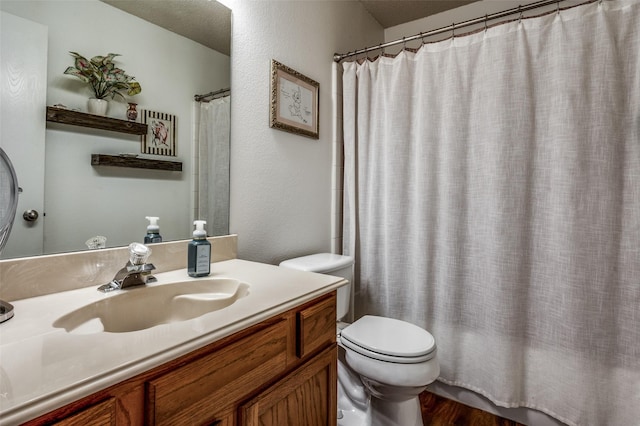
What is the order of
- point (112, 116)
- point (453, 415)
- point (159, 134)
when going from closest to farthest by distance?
point (112, 116), point (159, 134), point (453, 415)

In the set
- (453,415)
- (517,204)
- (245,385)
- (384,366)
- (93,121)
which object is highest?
(93,121)

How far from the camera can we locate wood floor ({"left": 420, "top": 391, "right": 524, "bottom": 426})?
1.53 metres

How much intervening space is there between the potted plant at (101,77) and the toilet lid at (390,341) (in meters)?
1.20

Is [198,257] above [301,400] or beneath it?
above

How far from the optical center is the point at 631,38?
1297 millimetres

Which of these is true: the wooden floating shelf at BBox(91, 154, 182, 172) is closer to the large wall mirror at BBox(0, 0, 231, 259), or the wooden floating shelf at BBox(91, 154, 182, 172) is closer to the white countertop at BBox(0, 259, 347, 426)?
the large wall mirror at BBox(0, 0, 231, 259)

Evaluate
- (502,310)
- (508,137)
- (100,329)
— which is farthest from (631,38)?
(100,329)

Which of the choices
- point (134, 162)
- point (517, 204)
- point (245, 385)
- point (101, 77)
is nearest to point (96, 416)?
point (245, 385)

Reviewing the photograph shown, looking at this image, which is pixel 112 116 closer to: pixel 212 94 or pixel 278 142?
pixel 212 94

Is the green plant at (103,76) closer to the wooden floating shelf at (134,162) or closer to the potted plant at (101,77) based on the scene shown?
the potted plant at (101,77)

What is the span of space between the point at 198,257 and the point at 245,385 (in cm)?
45

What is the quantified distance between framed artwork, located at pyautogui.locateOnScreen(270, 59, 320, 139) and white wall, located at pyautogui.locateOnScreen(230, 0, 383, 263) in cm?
4

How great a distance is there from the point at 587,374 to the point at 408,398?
79 centimetres

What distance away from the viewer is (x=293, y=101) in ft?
5.33
